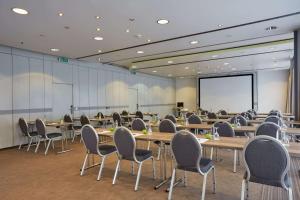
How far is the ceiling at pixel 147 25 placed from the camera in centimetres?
418

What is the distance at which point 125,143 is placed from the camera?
12.4 feet

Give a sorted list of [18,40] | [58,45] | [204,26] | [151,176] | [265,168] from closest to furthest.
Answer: [265,168] < [151,176] < [204,26] < [18,40] < [58,45]

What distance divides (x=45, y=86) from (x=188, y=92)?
37.3ft

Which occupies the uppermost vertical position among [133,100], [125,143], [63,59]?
[63,59]

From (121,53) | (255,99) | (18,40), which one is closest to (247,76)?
(255,99)

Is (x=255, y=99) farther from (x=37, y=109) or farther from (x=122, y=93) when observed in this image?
(x=37, y=109)

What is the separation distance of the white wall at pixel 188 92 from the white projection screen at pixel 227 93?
75cm

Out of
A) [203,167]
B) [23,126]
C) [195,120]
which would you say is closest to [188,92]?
[195,120]

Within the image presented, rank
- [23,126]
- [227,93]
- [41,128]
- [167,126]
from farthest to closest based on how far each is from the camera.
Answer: [227,93], [23,126], [41,128], [167,126]

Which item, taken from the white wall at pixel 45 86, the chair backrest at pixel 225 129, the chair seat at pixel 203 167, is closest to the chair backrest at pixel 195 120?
the chair backrest at pixel 225 129

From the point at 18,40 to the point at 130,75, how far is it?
7.02 meters

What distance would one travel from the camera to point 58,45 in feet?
23.0

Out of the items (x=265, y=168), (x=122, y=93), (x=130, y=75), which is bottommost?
(x=265, y=168)

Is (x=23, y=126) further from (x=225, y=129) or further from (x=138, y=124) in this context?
(x=225, y=129)
